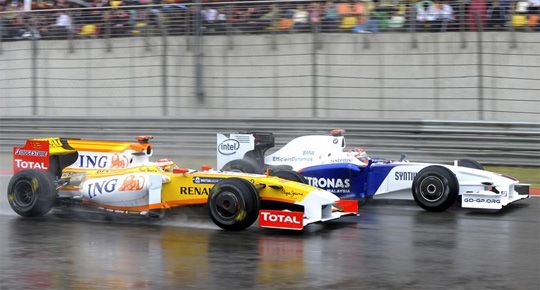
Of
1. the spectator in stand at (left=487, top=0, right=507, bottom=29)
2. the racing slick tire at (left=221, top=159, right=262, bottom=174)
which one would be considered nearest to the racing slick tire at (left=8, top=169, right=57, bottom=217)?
the racing slick tire at (left=221, top=159, right=262, bottom=174)

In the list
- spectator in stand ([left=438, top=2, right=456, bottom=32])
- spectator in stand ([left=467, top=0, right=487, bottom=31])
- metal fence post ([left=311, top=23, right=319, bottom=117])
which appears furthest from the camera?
metal fence post ([left=311, top=23, right=319, bottom=117])

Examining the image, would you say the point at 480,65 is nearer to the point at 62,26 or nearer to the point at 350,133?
the point at 350,133

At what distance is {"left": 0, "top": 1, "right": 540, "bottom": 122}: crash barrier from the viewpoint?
47.0 ft

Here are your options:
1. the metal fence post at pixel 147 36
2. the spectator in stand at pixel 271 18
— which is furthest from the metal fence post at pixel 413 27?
the metal fence post at pixel 147 36

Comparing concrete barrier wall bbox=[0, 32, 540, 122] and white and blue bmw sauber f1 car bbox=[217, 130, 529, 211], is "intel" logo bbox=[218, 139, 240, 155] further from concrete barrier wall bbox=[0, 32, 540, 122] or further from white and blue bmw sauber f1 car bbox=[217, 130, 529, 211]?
concrete barrier wall bbox=[0, 32, 540, 122]

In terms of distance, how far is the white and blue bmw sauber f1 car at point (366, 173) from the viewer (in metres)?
9.34

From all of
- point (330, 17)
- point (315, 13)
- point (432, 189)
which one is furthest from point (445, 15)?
point (432, 189)

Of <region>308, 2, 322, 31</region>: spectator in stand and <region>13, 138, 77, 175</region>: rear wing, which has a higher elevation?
<region>308, 2, 322, 31</region>: spectator in stand

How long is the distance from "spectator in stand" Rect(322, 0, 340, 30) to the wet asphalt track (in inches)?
262

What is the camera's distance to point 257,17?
1602cm

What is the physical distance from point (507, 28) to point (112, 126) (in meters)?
7.91

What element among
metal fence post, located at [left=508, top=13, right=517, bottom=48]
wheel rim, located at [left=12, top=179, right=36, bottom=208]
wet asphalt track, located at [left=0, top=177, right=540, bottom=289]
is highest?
metal fence post, located at [left=508, top=13, right=517, bottom=48]

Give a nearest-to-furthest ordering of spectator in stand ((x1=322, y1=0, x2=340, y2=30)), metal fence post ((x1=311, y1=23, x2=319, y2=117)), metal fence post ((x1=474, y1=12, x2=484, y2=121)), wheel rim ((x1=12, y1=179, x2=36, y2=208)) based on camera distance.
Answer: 1. wheel rim ((x1=12, y1=179, x2=36, y2=208))
2. metal fence post ((x1=474, y1=12, x2=484, y2=121))
3. spectator in stand ((x1=322, y1=0, x2=340, y2=30))
4. metal fence post ((x1=311, y1=23, x2=319, y2=117))

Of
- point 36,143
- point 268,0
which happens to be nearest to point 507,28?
point 268,0
